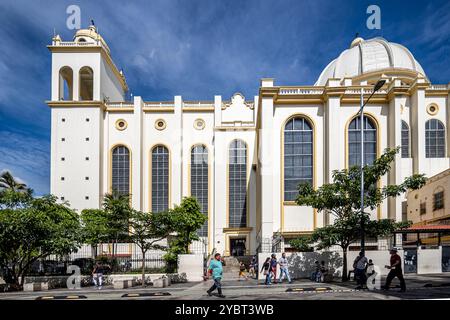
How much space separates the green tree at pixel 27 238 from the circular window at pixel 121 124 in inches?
1055

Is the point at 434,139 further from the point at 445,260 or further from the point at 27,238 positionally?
the point at 27,238

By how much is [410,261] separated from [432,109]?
21702 millimetres

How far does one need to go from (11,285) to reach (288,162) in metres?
23.3

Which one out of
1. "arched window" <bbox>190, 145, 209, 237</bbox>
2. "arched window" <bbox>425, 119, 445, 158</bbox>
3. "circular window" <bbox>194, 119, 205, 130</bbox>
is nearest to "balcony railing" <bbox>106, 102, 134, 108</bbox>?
"circular window" <bbox>194, 119, 205, 130</bbox>

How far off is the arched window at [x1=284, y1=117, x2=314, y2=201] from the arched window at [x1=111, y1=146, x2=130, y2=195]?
2070 centimetres

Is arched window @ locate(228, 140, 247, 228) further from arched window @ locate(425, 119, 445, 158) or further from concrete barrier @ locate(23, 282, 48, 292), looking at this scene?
concrete barrier @ locate(23, 282, 48, 292)

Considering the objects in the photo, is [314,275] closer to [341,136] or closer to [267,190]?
[267,190]

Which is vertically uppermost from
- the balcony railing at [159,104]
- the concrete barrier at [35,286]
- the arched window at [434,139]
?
the balcony railing at [159,104]

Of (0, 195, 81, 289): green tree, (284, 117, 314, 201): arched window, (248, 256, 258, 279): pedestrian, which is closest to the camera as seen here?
(0, 195, 81, 289): green tree

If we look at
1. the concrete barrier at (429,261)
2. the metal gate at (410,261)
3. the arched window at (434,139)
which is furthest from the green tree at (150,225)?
the arched window at (434,139)

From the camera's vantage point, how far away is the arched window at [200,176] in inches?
1929

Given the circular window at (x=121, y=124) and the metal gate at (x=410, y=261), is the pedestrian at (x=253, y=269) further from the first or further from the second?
the circular window at (x=121, y=124)

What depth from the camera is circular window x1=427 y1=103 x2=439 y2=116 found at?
132 ft
